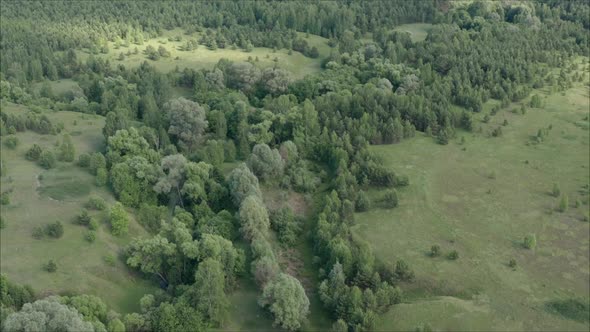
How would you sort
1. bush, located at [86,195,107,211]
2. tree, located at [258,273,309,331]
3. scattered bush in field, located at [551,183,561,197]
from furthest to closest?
scattered bush in field, located at [551,183,561,197], bush, located at [86,195,107,211], tree, located at [258,273,309,331]

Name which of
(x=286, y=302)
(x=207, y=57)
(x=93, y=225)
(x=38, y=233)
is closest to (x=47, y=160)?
(x=38, y=233)

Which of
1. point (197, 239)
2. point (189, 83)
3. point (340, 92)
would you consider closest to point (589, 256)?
point (197, 239)

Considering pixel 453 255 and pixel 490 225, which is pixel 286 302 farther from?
pixel 490 225

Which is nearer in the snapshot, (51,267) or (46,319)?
(46,319)

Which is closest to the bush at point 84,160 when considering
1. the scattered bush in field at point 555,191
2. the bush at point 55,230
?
the bush at point 55,230

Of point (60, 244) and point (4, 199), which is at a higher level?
point (4, 199)

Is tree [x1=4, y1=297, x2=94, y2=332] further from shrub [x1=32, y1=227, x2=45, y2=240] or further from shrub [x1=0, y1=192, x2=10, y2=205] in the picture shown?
shrub [x1=0, y1=192, x2=10, y2=205]

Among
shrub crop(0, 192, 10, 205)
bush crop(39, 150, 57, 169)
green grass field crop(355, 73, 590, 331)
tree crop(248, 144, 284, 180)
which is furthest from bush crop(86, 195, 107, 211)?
green grass field crop(355, 73, 590, 331)
